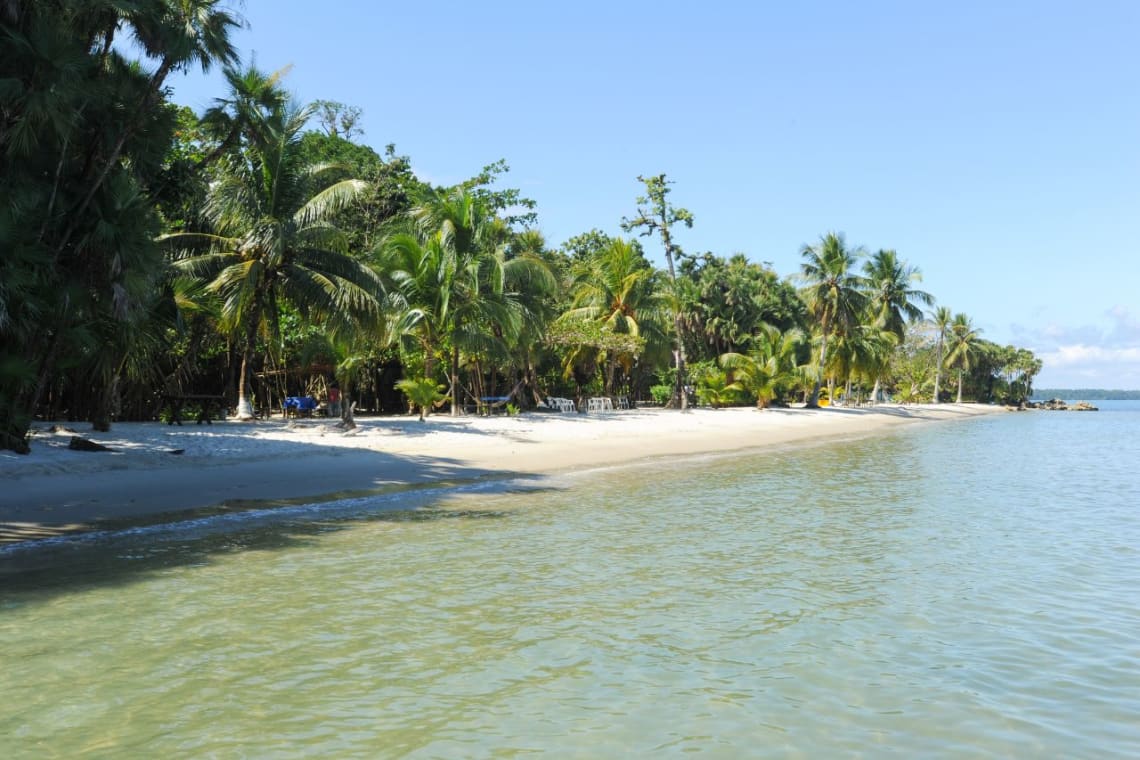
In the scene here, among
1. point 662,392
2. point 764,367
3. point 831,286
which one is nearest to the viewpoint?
point 764,367

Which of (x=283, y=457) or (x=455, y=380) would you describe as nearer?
(x=283, y=457)

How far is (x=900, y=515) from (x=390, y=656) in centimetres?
890

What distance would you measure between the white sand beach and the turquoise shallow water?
1715 mm

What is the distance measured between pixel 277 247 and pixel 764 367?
26.9m

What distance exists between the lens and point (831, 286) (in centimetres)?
4816

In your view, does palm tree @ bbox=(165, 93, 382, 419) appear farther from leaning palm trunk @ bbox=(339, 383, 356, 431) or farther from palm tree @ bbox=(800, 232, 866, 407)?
palm tree @ bbox=(800, 232, 866, 407)

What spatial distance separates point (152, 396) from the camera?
22.6 m

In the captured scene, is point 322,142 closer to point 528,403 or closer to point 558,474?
point 528,403

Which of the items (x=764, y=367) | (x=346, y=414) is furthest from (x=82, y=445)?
(x=764, y=367)

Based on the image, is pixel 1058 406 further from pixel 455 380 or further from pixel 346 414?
pixel 346 414

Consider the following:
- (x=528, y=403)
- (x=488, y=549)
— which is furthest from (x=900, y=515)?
(x=528, y=403)

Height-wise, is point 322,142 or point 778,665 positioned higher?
point 322,142

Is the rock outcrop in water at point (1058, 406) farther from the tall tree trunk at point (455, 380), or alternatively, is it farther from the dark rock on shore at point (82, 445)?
the dark rock on shore at point (82, 445)

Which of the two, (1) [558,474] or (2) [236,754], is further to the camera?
(1) [558,474]
